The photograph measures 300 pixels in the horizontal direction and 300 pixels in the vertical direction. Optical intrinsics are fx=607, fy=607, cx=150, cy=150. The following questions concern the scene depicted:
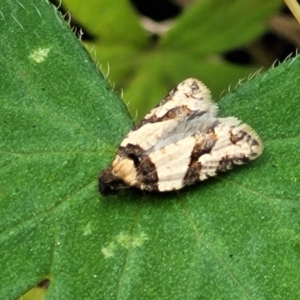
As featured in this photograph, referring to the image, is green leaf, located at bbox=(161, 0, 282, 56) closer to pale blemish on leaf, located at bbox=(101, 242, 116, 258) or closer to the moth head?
the moth head

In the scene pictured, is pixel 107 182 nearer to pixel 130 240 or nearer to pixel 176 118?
pixel 130 240

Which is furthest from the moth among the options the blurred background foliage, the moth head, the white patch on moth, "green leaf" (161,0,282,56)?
"green leaf" (161,0,282,56)

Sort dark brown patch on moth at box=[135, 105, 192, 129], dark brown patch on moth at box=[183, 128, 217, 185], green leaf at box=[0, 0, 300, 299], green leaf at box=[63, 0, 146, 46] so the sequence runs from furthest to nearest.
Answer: green leaf at box=[63, 0, 146, 46] < dark brown patch on moth at box=[135, 105, 192, 129] < dark brown patch on moth at box=[183, 128, 217, 185] < green leaf at box=[0, 0, 300, 299]

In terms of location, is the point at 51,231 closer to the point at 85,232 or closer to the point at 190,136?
the point at 85,232

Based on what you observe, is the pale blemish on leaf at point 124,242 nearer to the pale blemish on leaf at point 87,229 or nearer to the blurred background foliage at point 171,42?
the pale blemish on leaf at point 87,229

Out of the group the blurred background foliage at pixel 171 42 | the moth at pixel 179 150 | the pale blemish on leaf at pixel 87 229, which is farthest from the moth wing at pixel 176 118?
the blurred background foliage at pixel 171 42

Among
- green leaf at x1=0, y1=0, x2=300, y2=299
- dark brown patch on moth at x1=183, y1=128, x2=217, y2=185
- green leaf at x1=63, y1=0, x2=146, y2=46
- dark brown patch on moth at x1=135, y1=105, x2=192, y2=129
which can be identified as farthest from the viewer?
green leaf at x1=63, y1=0, x2=146, y2=46

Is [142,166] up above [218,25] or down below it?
above


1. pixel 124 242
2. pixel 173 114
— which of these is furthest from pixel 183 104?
pixel 124 242
